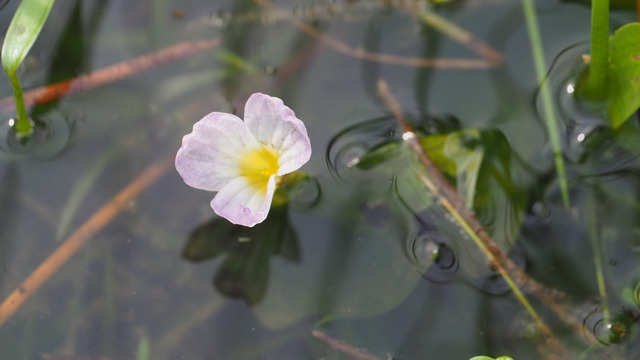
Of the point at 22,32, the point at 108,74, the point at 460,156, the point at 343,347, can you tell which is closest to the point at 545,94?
the point at 460,156

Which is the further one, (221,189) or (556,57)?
(556,57)

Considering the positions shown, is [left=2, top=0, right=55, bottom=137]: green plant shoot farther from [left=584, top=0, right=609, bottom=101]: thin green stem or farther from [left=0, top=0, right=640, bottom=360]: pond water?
[left=584, top=0, right=609, bottom=101]: thin green stem

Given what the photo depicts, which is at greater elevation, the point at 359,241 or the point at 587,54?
the point at 587,54

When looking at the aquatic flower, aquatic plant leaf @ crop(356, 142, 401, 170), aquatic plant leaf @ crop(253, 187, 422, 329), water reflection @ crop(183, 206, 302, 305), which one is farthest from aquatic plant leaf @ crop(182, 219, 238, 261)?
aquatic plant leaf @ crop(356, 142, 401, 170)

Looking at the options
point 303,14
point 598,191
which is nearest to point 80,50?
point 303,14

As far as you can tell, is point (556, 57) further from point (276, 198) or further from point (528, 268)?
point (276, 198)

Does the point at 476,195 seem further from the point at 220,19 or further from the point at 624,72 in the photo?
the point at 220,19
